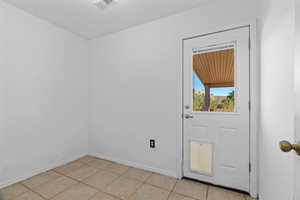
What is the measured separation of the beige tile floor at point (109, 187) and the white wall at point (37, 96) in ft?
1.00

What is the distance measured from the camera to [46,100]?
89.9 inches

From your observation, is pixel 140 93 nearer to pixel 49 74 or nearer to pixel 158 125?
pixel 158 125

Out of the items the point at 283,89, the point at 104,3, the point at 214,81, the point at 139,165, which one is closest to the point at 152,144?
the point at 139,165

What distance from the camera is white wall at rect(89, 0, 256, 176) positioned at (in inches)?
77.0

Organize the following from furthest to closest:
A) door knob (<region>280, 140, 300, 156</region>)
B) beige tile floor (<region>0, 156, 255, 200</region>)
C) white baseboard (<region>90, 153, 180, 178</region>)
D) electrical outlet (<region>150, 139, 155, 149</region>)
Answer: electrical outlet (<region>150, 139, 155, 149</region>) → white baseboard (<region>90, 153, 180, 178</region>) → beige tile floor (<region>0, 156, 255, 200</region>) → door knob (<region>280, 140, 300, 156</region>)

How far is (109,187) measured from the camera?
1837 mm

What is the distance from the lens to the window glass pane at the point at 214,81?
5.91 ft

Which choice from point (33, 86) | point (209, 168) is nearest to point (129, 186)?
point (209, 168)

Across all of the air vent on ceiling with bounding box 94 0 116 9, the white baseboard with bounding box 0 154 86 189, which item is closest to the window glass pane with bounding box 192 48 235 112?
the air vent on ceiling with bounding box 94 0 116 9

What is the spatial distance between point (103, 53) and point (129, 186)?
2.38 metres

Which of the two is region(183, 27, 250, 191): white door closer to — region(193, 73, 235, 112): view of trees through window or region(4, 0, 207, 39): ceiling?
region(193, 73, 235, 112): view of trees through window

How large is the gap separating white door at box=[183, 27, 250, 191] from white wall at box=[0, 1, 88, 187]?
6.87 ft

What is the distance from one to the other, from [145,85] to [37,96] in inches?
67.0

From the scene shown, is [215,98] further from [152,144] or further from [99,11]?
[99,11]
